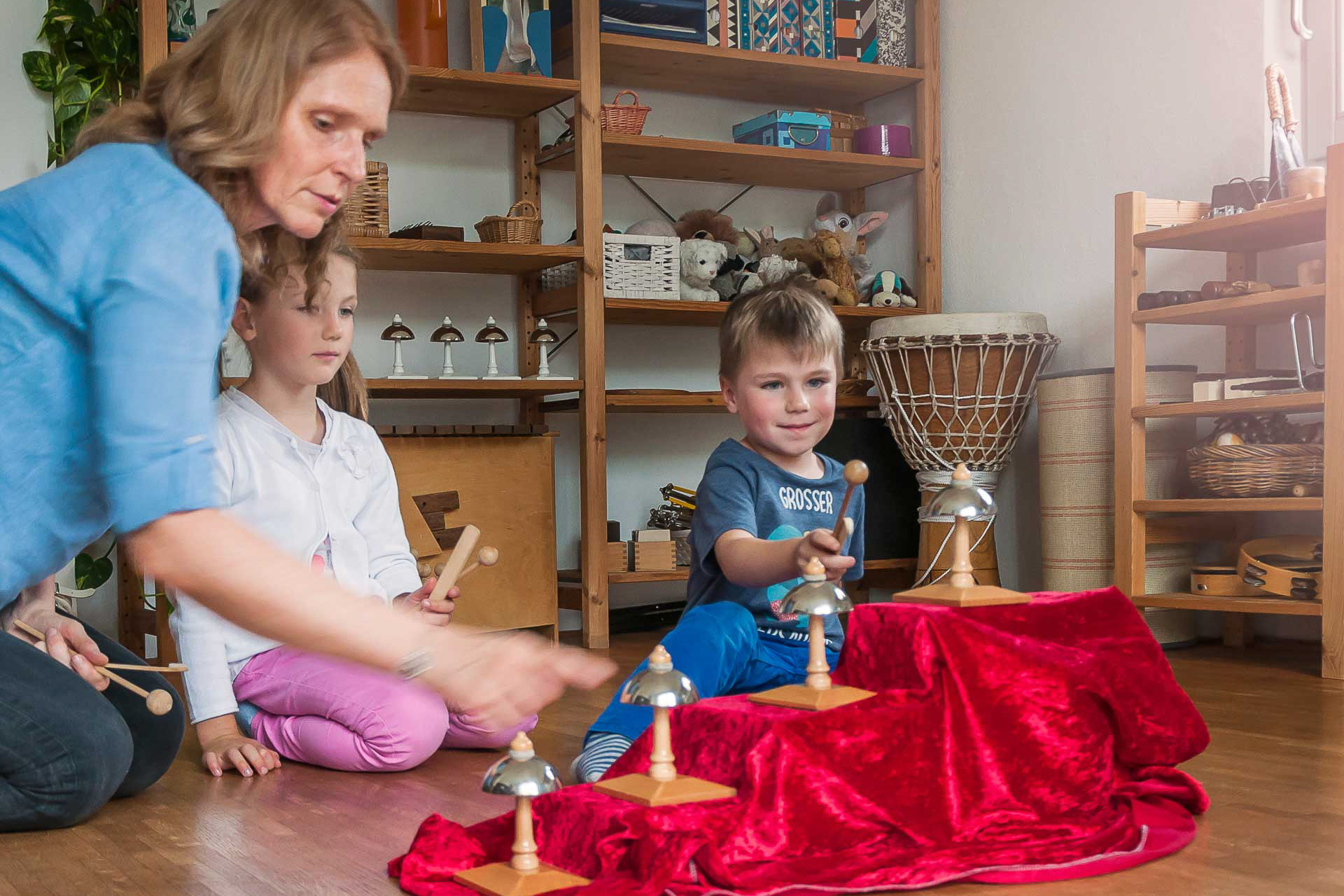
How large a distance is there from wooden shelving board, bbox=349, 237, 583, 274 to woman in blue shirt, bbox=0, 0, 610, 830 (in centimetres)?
193

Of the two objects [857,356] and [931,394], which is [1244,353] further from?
[857,356]

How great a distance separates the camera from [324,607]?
779 mm

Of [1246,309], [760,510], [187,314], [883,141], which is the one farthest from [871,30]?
[187,314]

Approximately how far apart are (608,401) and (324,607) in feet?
8.24

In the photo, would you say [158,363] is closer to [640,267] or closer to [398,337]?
[398,337]

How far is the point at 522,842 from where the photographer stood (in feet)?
3.87

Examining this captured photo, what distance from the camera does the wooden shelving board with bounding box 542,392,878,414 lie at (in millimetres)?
3296

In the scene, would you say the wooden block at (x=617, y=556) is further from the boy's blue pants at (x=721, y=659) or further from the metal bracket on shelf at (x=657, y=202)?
the boy's blue pants at (x=721, y=659)

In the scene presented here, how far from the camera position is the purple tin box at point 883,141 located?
3.77 metres

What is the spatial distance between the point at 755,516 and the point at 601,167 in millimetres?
1793

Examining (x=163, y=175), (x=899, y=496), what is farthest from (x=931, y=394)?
(x=163, y=175)

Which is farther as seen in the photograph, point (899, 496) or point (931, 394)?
point (899, 496)

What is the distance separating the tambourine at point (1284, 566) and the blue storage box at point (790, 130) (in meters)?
1.60

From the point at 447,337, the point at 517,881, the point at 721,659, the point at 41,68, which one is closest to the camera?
the point at 517,881
